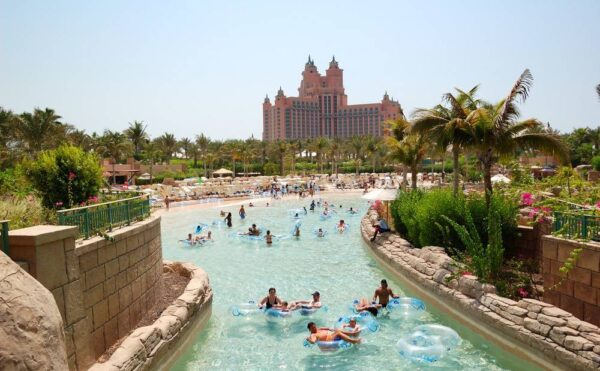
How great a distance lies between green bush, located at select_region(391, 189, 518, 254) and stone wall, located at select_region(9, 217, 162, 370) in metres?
8.67

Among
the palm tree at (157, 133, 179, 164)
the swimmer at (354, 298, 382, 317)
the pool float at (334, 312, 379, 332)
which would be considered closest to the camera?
the pool float at (334, 312, 379, 332)

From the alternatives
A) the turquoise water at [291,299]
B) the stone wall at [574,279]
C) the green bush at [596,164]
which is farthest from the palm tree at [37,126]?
the green bush at [596,164]

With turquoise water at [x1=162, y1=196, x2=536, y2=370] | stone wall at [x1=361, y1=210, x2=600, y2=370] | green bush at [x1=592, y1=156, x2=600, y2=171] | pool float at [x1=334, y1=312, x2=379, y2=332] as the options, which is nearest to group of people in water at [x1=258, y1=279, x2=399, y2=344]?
pool float at [x1=334, y1=312, x2=379, y2=332]

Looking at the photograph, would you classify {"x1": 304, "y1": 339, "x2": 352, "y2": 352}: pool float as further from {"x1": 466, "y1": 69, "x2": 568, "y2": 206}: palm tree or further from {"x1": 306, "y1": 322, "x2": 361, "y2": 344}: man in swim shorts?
{"x1": 466, "y1": 69, "x2": 568, "y2": 206}: palm tree

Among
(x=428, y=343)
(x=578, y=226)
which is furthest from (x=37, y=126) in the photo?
(x=578, y=226)

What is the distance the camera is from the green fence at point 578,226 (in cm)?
923

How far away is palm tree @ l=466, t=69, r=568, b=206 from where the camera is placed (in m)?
14.7

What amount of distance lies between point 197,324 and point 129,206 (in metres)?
3.35

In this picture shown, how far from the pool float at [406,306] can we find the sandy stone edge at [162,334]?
5045 millimetres

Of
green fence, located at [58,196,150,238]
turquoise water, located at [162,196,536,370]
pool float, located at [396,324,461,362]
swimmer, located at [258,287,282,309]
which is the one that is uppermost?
green fence, located at [58,196,150,238]

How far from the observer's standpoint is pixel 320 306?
40.1 ft

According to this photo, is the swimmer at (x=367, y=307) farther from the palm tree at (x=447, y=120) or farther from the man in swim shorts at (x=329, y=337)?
the palm tree at (x=447, y=120)

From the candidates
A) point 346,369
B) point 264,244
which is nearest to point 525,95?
point 346,369

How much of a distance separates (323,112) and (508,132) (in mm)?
169173
